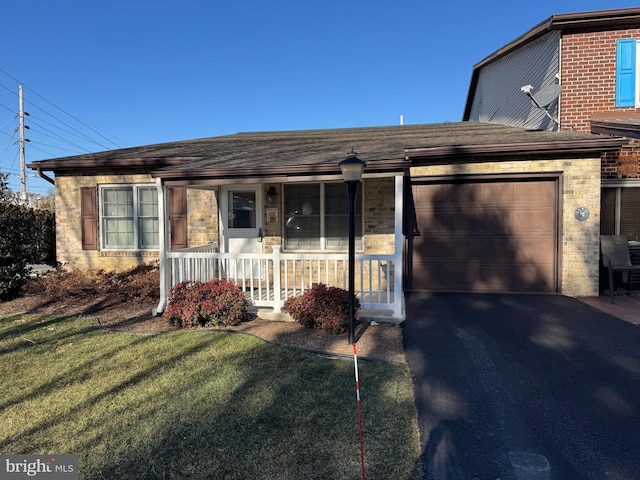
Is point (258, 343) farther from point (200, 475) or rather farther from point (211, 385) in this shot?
point (200, 475)

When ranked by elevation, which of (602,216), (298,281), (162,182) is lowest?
(298,281)

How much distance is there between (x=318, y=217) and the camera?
826cm

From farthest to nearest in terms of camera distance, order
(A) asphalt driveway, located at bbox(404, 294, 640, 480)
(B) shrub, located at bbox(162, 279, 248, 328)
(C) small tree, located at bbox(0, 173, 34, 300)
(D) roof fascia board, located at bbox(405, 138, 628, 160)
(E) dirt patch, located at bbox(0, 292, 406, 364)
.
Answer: (C) small tree, located at bbox(0, 173, 34, 300)
(D) roof fascia board, located at bbox(405, 138, 628, 160)
(B) shrub, located at bbox(162, 279, 248, 328)
(E) dirt patch, located at bbox(0, 292, 406, 364)
(A) asphalt driveway, located at bbox(404, 294, 640, 480)

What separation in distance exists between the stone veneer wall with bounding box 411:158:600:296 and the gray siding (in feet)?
5.60

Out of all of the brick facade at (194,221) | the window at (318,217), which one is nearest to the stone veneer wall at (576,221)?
the brick facade at (194,221)

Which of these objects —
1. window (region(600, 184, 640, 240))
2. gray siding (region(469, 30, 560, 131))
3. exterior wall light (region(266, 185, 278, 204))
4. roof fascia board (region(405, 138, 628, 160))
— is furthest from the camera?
gray siding (region(469, 30, 560, 131))

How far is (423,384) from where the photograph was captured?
12.5 ft

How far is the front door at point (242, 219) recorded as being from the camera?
8.55 metres

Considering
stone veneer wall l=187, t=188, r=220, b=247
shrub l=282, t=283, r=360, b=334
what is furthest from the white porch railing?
stone veneer wall l=187, t=188, r=220, b=247

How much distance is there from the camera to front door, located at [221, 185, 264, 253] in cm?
855

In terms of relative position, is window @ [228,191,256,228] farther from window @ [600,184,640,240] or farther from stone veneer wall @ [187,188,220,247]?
window @ [600,184,640,240]

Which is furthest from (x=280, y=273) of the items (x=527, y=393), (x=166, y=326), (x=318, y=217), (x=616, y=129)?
(x=616, y=129)

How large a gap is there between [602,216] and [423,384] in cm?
Result: 642

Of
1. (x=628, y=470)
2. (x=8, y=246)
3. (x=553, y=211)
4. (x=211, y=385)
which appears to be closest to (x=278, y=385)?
(x=211, y=385)
